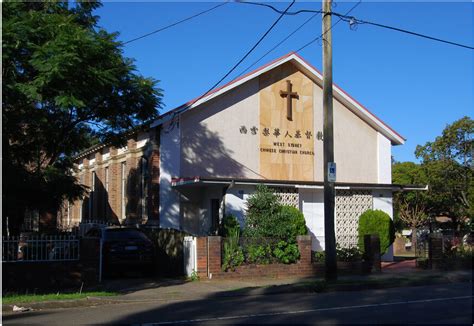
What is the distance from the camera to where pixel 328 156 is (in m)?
15.9

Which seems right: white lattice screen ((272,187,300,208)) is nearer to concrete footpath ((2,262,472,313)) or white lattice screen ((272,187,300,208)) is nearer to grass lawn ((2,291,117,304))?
concrete footpath ((2,262,472,313))

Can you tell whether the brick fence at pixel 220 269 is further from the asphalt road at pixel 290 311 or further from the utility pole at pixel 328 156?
the asphalt road at pixel 290 311

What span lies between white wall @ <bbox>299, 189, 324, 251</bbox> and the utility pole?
655 cm

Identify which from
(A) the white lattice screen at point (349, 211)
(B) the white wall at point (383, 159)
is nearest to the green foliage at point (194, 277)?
(A) the white lattice screen at point (349, 211)

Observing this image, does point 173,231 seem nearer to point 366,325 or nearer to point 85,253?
point 85,253

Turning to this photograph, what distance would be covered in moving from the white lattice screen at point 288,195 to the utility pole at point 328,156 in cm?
553

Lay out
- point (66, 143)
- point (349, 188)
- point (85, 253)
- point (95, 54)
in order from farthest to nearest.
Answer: point (349, 188), point (66, 143), point (85, 253), point (95, 54)

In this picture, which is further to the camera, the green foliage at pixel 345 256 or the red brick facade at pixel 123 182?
the red brick facade at pixel 123 182

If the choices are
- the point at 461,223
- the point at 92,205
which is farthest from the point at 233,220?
the point at 461,223

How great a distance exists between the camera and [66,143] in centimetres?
1842

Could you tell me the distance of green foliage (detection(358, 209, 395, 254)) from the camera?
21.8 meters

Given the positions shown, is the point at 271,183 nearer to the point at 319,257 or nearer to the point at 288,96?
the point at 319,257

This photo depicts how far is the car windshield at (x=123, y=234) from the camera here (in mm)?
17828

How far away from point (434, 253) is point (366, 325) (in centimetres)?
1164
